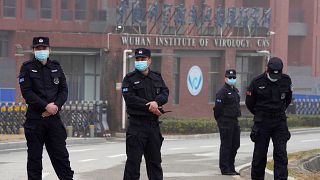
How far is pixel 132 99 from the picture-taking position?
10.7 m

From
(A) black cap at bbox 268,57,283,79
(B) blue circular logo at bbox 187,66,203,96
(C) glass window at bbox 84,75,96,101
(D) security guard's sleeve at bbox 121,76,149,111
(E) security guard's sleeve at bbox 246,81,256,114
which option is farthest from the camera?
(C) glass window at bbox 84,75,96,101

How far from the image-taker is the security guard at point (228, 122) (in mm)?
15383

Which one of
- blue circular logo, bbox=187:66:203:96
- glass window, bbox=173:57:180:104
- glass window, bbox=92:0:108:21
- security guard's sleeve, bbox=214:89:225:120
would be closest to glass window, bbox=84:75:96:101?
glass window, bbox=173:57:180:104

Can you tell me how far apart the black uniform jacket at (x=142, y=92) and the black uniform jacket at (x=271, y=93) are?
169cm

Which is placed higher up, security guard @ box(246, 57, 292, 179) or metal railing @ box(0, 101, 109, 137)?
security guard @ box(246, 57, 292, 179)

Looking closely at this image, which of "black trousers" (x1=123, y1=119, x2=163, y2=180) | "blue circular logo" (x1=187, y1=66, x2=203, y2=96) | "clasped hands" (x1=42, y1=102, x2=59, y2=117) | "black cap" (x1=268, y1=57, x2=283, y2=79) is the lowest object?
"blue circular logo" (x1=187, y1=66, x2=203, y2=96)

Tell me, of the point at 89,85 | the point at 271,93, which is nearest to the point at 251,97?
the point at 271,93

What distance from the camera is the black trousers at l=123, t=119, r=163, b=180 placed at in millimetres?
10727

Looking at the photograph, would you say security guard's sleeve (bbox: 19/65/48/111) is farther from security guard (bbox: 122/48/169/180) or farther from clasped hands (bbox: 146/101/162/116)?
clasped hands (bbox: 146/101/162/116)

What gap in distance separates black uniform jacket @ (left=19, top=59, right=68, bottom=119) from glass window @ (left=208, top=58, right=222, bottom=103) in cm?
2889

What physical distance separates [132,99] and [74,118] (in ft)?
65.2

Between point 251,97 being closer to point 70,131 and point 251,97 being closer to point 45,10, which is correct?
point 70,131

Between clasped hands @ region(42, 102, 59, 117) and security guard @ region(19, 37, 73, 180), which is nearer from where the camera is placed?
clasped hands @ region(42, 102, 59, 117)

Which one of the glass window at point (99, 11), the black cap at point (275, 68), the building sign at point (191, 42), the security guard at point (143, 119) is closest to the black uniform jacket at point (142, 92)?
the security guard at point (143, 119)
